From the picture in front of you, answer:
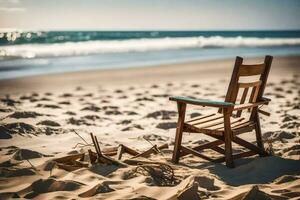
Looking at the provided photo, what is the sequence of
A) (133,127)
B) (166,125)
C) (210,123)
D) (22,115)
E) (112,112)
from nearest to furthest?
(210,123), (133,127), (166,125), (22,115), (112,112)

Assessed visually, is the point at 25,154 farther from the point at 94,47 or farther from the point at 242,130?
the point at 94,47

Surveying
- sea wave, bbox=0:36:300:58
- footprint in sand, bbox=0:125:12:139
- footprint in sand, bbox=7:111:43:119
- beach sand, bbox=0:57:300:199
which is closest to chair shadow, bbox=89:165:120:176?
beach sand, bbox=0:57:300:199

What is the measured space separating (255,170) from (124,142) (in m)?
1.96

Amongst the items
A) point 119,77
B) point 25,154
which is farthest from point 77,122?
point 119,77

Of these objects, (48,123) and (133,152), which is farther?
(48,123)

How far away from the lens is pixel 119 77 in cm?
1338

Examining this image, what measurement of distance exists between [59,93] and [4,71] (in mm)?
6148

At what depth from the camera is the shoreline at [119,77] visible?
36.7ft

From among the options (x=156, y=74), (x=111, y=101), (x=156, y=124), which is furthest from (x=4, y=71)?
(x=156, y=124)

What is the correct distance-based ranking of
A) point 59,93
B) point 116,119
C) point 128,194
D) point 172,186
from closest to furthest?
point 128,194
point 172,186
point 116,119
point 59,93

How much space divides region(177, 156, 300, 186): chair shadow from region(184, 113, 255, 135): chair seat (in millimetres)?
404

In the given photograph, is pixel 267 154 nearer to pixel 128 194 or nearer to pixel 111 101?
pixel 128 194

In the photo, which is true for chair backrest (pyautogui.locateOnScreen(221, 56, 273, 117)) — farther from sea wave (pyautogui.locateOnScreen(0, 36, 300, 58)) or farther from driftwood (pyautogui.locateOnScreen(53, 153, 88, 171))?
sea wave (pyautogui.locateOnScreen(0, 36, 300, 58))

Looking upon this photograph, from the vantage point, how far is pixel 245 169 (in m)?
4.14
